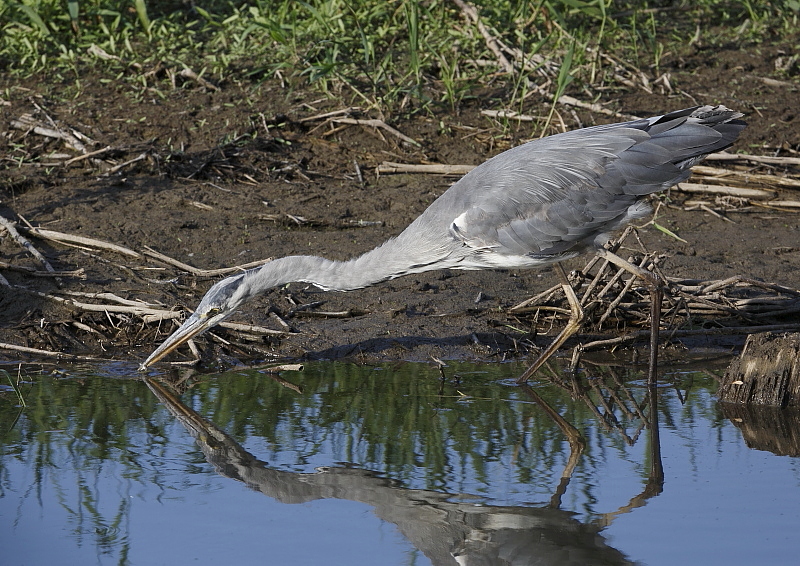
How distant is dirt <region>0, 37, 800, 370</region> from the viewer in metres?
7.32

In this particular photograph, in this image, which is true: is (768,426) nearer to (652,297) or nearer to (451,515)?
(652,297)

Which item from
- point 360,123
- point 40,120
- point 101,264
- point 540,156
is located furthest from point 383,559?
point 40,120

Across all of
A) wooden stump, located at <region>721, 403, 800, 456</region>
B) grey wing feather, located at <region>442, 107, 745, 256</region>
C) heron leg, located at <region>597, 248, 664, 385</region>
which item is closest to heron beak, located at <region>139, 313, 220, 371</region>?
grey wing feather, located at <region>442, 107, 745, 256</region>

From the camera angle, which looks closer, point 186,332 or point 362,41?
point 186,332

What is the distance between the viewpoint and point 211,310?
21.1ft

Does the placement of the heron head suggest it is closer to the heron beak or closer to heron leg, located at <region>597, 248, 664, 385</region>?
the heron beak

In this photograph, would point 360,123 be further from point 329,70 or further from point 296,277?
point 296,277

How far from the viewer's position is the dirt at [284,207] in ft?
24.0

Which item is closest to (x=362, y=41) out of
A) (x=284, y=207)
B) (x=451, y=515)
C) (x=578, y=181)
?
(x=284, y=207)

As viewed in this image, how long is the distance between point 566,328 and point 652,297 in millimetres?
618

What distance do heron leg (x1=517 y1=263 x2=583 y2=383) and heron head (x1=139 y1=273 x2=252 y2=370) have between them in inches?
73.3

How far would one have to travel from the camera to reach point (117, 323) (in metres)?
7.34

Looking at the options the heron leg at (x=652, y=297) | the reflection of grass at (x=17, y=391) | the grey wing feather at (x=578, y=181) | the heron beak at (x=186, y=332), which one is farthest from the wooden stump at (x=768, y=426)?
the reflection of grass at (x=17, y=391)

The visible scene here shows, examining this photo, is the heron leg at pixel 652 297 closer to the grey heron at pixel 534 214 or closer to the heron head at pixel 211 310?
the grey heron at pixel 534 214
